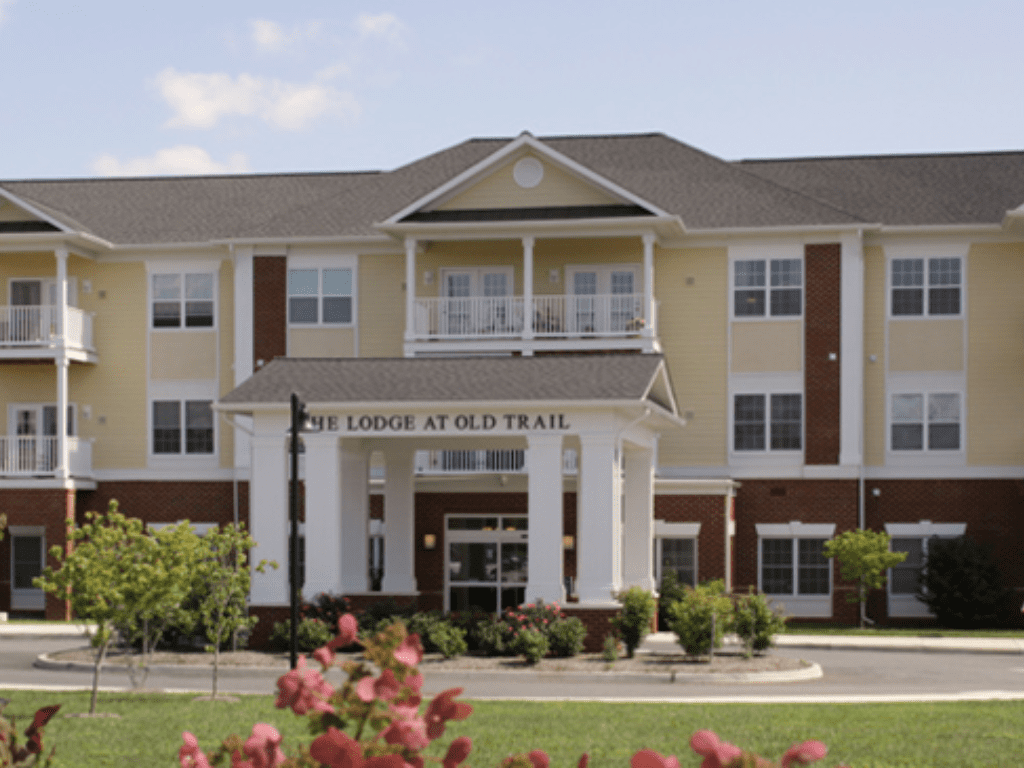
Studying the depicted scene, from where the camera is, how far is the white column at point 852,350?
37.9m

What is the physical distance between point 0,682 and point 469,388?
9.42 m

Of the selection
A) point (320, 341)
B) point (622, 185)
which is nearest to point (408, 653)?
point (622, 185)

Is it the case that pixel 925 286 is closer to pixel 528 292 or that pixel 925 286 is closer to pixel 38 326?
pixel 528 292

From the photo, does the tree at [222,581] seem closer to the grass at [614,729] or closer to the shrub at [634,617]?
the grass at [614,729]

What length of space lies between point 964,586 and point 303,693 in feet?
111

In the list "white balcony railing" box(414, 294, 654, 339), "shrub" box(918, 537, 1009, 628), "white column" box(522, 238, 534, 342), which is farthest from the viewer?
"white balcony railing" box(414, 294, 654, 339)

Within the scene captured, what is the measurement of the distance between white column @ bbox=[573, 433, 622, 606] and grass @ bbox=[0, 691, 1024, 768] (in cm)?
722

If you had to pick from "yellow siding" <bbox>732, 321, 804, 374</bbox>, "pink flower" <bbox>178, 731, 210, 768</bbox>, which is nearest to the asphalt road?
"yellow siding" <bbox>732, 321, 804, 374</bbox>

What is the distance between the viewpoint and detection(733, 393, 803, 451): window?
3838cm

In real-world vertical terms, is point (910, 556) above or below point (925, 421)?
below

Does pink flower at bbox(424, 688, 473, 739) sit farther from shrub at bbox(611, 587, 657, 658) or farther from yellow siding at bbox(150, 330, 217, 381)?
yellow siding at bbox(150, 330, 217, 381)

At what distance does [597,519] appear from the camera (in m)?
26.3

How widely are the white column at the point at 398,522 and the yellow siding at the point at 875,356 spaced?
1257cm

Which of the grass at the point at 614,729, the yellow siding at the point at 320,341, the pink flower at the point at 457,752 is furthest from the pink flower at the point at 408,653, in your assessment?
the yellow siding at the point at 320,341
